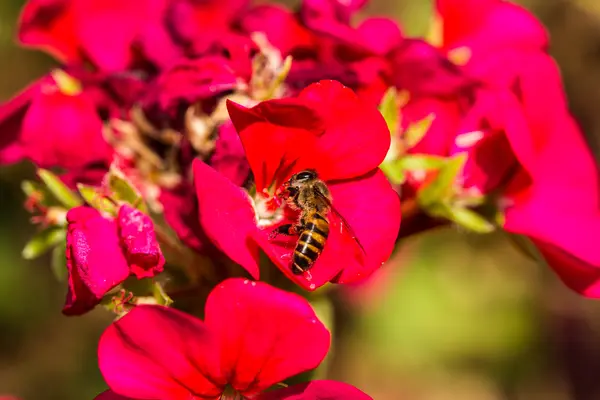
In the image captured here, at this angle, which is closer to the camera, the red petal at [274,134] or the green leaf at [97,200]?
the red petal at [274,134]

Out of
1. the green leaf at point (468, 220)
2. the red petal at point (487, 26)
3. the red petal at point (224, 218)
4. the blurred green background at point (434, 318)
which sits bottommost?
the blurred green background at point (434, 318)

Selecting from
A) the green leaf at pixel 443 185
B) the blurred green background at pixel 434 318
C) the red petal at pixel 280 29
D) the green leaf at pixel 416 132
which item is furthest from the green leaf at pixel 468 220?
the blurred green background at pixel 434 318

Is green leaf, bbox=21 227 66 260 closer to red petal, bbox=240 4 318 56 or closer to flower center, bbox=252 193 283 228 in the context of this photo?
flower center, bbox=252 193 283 228

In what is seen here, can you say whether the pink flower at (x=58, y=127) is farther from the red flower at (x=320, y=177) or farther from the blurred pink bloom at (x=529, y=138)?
the blurred pink bloom at (x=529, y=138)

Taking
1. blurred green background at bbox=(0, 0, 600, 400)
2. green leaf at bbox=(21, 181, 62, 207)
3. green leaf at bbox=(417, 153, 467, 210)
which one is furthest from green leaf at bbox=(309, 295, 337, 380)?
blurred green background at bbox=(0, 0, 600, 400)

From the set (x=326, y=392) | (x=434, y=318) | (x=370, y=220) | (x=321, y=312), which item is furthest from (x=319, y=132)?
(x=434, y=318)

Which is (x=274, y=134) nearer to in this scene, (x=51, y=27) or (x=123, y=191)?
(x=123, y=191)
